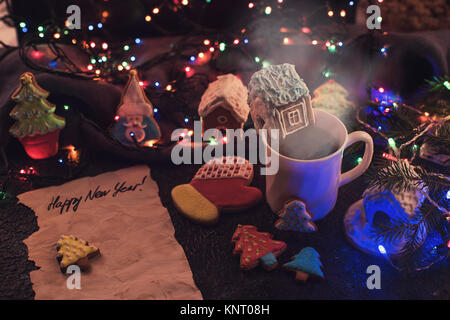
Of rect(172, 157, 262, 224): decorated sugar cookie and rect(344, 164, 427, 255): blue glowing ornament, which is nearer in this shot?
rect(344, 164, 427, 255): blue glowing ornament

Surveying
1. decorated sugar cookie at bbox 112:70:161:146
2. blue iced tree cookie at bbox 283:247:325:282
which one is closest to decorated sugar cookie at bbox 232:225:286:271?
blue iced tree cookie at bbox 283:247:325:282

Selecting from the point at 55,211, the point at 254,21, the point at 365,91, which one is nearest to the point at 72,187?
Result: the point at 55,211

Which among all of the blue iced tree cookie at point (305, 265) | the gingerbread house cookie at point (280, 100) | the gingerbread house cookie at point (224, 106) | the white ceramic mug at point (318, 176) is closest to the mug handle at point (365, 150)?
the white ceramic mug at point (318, 176)

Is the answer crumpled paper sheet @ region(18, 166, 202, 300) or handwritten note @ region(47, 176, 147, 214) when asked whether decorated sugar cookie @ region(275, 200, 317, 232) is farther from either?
handwritten note @ region(47, 176, 147, 214)

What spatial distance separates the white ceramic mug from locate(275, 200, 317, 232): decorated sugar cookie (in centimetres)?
3

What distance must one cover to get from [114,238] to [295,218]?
1.51ft

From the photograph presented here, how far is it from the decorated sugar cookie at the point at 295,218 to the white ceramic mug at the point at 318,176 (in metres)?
0.03

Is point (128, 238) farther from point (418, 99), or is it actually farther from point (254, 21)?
point (418, 99)

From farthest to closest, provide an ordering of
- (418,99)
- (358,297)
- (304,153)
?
1. (418,99)
2. (304,153)
3. (358,297)

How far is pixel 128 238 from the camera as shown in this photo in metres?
1.05

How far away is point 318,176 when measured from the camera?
3.12ft

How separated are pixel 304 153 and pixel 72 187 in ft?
2.23

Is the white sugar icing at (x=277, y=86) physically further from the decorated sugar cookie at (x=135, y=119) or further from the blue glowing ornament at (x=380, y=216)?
the decorated sugar cookie at (x=135, y=119)

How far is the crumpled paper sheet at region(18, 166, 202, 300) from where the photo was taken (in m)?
0.93
